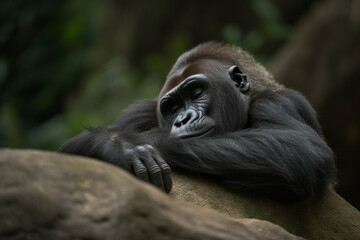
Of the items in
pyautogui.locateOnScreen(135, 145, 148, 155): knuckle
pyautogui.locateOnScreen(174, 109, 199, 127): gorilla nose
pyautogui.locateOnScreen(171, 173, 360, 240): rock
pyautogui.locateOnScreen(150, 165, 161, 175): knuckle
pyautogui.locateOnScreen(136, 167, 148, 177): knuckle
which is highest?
pyautogui.locateOnScreen(135, 145, 148, 155): knuckle

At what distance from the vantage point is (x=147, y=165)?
3033 mm

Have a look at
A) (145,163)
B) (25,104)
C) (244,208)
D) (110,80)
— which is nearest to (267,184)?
(244,208)

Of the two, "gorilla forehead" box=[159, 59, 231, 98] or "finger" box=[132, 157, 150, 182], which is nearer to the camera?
"finger" box=[132, 157, 150, 182]

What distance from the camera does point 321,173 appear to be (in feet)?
A: 12.1

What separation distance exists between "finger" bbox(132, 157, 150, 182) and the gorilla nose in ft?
2.89

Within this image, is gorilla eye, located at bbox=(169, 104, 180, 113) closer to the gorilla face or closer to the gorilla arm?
the gorilla face

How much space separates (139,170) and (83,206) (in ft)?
3.49

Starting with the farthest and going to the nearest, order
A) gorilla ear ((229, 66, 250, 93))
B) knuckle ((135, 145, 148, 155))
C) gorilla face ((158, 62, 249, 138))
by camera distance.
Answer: gorilla ear ((229, 66, 250, 93)) < gorilla face ((158, 62, 249, 138)) < knuckle ((135, 145, 148, 155))

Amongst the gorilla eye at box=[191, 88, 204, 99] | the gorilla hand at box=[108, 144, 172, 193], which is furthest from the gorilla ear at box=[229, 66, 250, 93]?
the gorilla hand at box=[108, 144, 172, 193]

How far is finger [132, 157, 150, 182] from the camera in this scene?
300 cm

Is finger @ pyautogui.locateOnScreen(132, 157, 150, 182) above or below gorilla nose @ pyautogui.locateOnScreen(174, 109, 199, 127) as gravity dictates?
above

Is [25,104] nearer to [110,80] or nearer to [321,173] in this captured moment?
[110,80]

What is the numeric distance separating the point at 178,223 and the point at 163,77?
29.0 ft

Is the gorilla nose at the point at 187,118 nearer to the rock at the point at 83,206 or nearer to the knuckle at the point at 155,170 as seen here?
the knuckle at the point at 155,170
